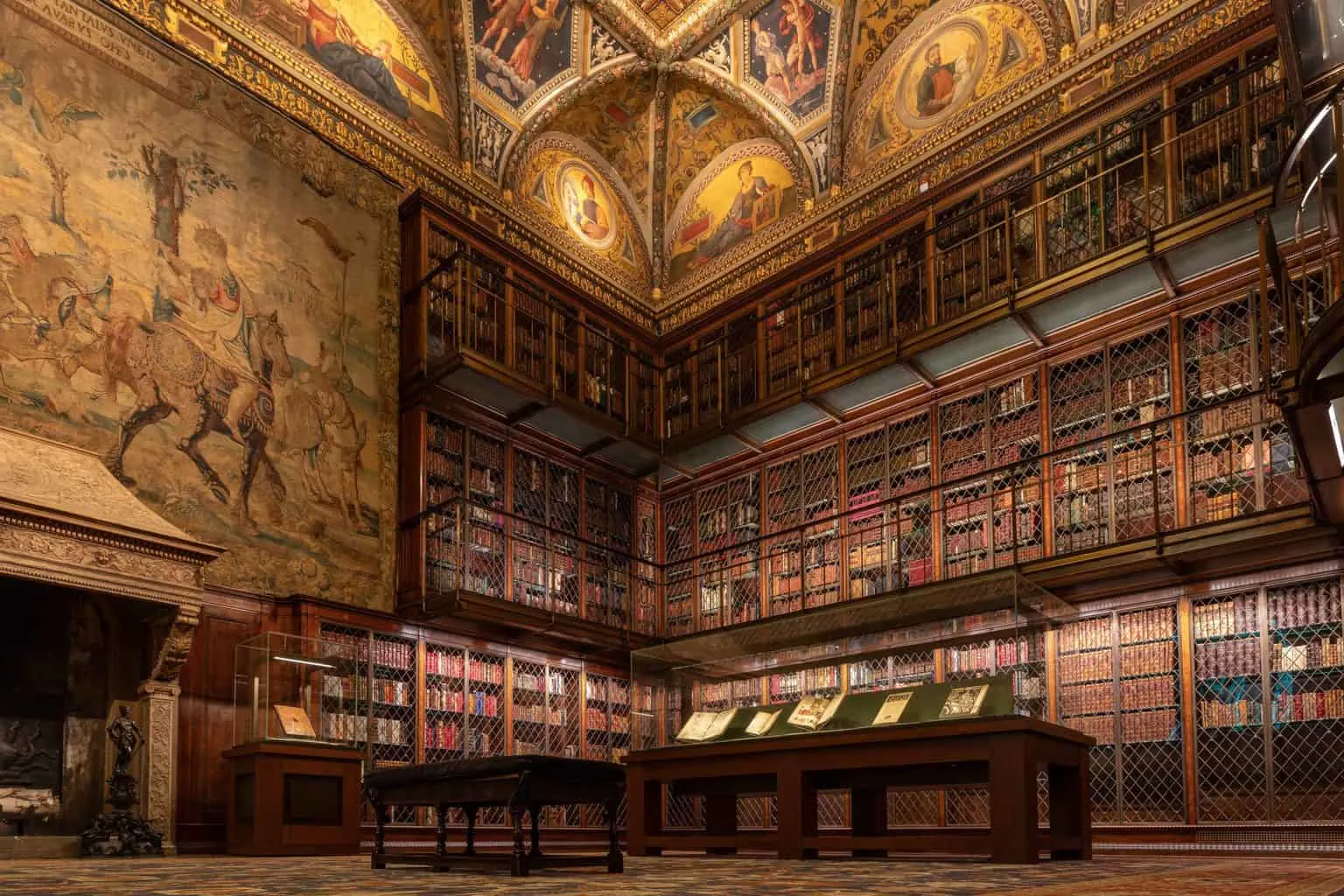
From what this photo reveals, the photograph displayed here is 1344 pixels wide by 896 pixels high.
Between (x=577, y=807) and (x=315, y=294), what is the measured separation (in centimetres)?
629

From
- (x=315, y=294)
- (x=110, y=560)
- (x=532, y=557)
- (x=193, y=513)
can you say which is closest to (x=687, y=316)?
(x=532, y=557)

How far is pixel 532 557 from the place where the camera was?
40.9ft

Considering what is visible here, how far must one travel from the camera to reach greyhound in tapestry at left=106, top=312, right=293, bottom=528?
30.2 feet

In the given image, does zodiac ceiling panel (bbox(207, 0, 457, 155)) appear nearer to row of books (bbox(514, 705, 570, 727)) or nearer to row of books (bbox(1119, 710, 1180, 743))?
row of books (bbox(514, 705, 570, 727))

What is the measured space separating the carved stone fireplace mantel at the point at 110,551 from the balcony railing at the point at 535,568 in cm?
288

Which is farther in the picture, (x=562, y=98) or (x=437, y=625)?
(x=562, y=98)

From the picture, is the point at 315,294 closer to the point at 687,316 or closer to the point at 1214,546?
the point at 687,316

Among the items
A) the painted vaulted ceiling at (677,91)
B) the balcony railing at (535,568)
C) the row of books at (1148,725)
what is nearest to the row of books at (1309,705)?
the row of books at (1148,725)

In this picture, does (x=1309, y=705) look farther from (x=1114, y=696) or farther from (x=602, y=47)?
(x=602, y=47)

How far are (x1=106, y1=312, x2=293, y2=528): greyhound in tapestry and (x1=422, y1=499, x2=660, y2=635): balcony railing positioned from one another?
73.1 inches

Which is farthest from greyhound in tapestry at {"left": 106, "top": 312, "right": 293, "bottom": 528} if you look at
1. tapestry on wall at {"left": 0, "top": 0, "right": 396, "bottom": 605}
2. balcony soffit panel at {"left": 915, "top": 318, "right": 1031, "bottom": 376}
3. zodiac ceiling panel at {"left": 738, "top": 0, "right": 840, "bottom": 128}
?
zodiac ceiling panel at {"left": 738, "top": 0, "right": 840, "bottom": 128}

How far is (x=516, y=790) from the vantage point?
5152 mm

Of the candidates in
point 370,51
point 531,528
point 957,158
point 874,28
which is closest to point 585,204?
point 370,51

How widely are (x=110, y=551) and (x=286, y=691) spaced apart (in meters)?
1.97
